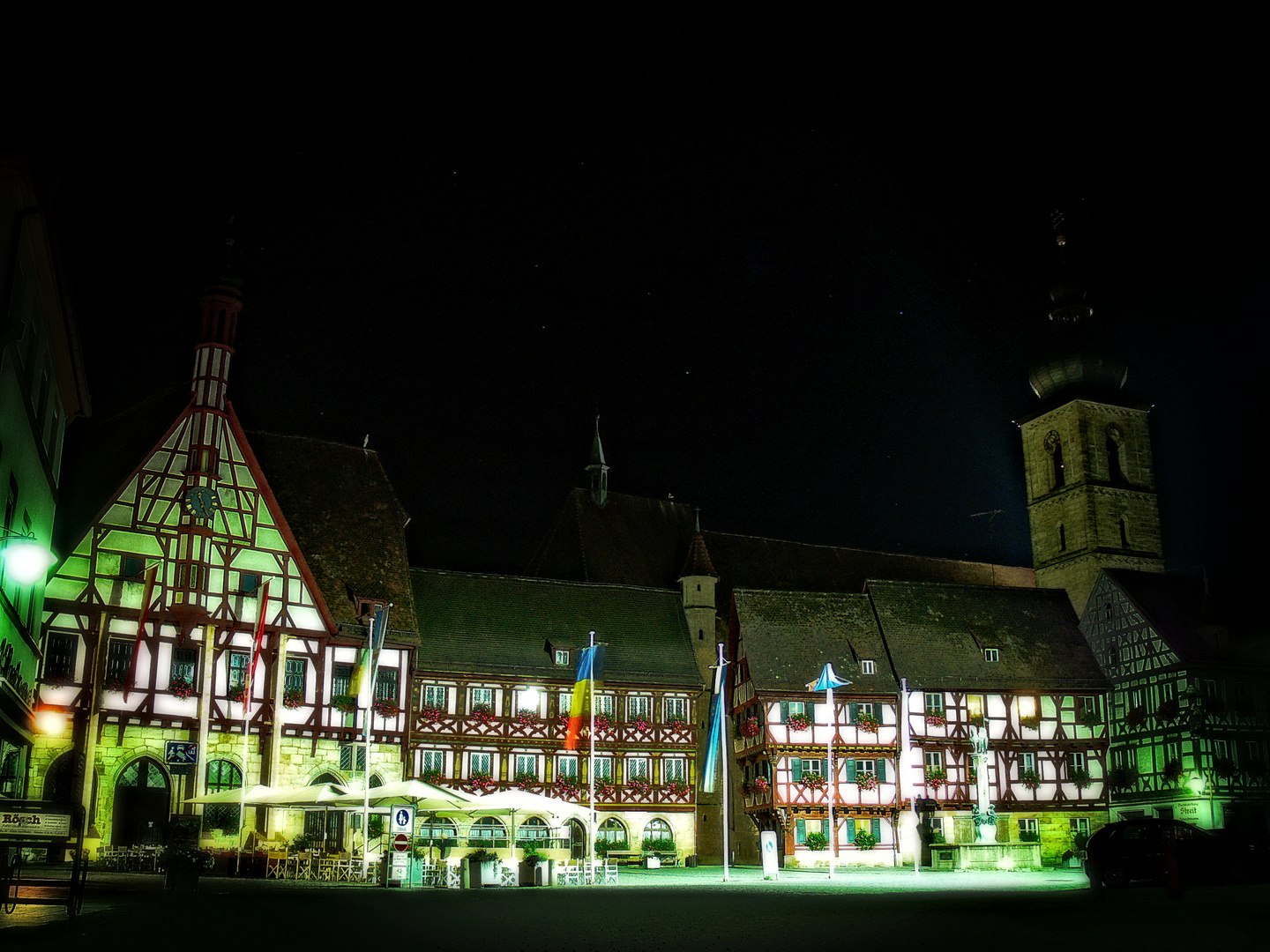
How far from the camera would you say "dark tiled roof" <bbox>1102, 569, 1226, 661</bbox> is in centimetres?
4747

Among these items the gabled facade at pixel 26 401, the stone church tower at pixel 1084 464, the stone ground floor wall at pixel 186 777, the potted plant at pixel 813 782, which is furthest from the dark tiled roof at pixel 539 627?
the stone church tower at pixel 1084 464

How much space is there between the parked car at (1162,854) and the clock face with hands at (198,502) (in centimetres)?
2725

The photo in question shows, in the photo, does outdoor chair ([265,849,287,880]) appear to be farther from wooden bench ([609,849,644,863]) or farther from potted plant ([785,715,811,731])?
potted plant ([785,715,811,731])

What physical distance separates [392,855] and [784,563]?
116 feet

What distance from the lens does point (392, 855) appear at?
91.8 feet

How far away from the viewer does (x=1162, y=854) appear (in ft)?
76.6

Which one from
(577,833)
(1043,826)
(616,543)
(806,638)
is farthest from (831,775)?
(616,543)

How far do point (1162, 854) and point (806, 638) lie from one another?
2536cm

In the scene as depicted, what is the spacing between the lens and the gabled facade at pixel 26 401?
2088cm

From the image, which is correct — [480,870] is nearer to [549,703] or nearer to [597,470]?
[549,703]

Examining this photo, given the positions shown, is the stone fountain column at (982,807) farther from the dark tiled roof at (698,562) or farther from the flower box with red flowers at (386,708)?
the flower box with red flowers at (386,708)

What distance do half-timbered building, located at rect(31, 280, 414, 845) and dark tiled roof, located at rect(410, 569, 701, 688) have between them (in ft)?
9.18

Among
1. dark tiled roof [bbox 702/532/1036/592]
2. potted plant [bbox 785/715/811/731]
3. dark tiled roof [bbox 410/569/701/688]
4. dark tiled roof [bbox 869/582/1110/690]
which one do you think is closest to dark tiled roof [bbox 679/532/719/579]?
dark tiled roof [bbox 410/569/701/688]

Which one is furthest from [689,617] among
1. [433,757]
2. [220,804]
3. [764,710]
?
[220,804]
